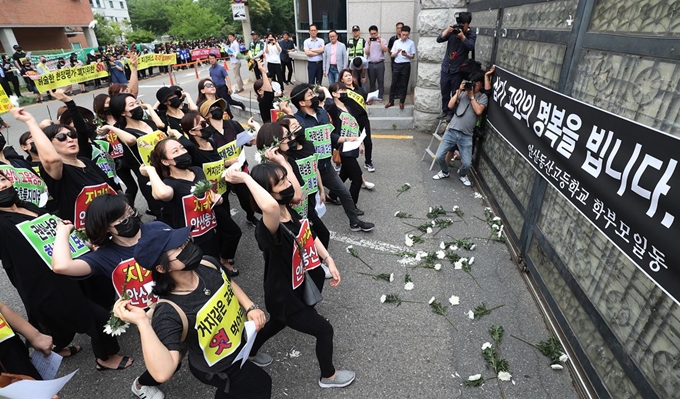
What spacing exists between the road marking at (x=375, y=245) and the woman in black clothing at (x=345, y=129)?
0.56 metres

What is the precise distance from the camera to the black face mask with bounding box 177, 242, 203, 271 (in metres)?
2.16

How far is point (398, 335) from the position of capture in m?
3.67

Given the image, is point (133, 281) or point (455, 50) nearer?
point (133, 281)

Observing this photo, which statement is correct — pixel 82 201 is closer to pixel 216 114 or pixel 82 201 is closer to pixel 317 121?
pixel 216 114

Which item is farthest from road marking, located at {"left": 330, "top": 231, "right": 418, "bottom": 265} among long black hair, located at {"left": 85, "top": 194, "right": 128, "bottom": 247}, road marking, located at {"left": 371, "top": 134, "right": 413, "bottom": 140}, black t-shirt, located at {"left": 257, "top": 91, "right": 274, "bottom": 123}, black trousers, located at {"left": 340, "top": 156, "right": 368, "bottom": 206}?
road marking, located at {"left": 371, "top": 134, "right": 413, "bottom": 140}

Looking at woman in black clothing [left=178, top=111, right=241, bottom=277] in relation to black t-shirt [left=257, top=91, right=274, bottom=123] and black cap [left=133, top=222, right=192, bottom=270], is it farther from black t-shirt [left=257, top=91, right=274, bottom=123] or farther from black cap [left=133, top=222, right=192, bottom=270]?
black t-shirt [left=257, top=91, right=274, bottom=123]

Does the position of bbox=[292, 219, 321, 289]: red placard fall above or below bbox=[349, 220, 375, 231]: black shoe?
above

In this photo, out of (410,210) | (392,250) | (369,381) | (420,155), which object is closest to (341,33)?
(420,155)

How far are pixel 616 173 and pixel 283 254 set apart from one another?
2358mm

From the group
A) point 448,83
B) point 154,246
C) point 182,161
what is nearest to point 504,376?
point 154,246

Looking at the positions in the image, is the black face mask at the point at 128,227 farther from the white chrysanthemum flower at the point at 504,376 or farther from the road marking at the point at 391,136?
the road marking at the point at 391,136

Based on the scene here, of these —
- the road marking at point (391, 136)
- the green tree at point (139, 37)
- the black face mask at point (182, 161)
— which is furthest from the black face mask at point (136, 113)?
the green tree at point (139, 37)

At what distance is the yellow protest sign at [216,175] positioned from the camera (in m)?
4.31

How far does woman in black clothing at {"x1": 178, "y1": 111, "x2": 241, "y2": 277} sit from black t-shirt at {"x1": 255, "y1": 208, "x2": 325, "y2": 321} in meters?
1.80
